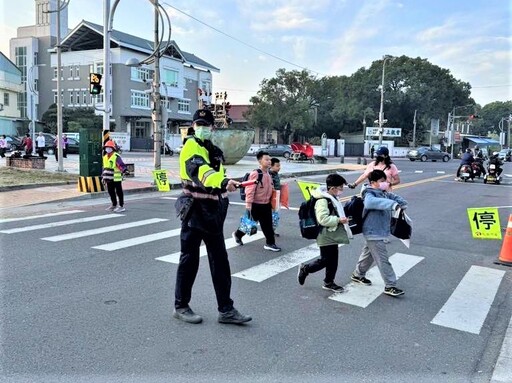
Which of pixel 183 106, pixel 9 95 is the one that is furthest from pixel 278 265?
pixel 9 95

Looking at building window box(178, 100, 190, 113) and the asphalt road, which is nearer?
the asphalt road

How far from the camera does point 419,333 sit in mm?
4590

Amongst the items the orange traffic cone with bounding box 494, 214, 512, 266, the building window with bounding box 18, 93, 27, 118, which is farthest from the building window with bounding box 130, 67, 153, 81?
the orange traffic cone with bounding box 494, 214, 512, 266

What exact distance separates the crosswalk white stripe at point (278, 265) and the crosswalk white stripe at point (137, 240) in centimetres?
228

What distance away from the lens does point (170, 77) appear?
62.8m

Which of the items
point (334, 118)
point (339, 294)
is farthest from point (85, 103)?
point (339, 294)

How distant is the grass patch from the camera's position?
1584 centimetres

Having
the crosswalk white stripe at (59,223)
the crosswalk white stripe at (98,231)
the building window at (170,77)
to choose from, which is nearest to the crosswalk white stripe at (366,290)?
the crosswalk white stripe at (98,231)

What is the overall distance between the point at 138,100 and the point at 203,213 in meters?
57.5

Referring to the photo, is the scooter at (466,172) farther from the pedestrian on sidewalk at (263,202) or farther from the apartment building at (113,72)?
the apartment building at (113,72)

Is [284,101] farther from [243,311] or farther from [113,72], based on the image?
[243,311]

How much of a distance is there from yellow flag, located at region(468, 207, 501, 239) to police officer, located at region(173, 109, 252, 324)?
17.6 feet

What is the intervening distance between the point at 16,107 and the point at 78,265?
63274 millimetres

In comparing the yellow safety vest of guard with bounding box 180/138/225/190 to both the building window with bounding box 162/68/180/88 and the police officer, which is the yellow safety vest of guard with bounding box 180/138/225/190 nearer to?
the police officer
